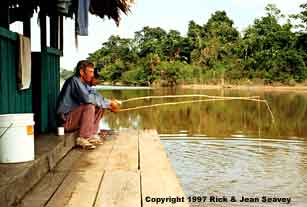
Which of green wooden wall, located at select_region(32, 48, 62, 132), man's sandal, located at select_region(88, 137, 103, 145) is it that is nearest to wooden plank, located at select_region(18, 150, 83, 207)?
man's sandal, located at select_region(88, 137, 103, 145)

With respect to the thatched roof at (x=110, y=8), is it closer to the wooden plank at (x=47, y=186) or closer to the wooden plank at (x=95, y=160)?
the wooden plank at (x=95, y=160)

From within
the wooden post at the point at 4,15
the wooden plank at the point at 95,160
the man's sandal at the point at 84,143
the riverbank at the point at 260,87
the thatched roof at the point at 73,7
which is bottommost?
the wooden plank at the point at 95,160

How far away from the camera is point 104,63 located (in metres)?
52.4

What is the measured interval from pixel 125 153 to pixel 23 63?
1193 millimetres

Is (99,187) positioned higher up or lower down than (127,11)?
lower down

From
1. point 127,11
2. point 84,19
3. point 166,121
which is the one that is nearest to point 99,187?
point 84,19

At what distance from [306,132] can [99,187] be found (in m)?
7.87

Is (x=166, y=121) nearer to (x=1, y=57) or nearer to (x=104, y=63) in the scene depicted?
(x=1, y=57)

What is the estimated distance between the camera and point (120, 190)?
9.68 feet

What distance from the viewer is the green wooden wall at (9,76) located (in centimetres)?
A: 367

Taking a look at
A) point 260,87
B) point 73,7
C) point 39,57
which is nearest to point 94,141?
point 39,57

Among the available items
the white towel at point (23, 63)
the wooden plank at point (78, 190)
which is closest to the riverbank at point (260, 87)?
the white towel at point (23, 63)

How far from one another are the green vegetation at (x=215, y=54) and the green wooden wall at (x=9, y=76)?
104 feet

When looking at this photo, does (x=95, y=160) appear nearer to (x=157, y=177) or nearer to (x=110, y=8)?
(x=157, y=177)
